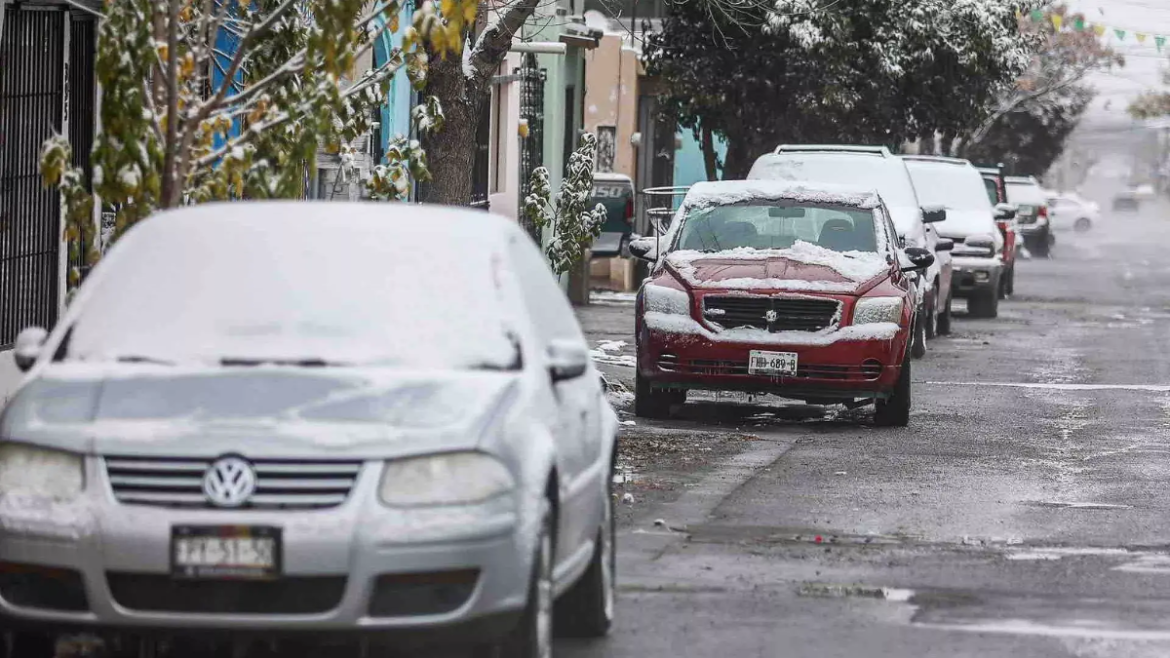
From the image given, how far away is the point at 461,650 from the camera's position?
721cm

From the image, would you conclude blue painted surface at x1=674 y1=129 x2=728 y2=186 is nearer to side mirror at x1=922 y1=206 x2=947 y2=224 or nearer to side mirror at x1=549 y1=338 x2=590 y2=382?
side mirror at x1=922 y1=206 x2=947 y2=224

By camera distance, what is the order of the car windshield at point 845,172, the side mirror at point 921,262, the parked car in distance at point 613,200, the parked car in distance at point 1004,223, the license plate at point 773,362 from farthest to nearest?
the parked car in distance at point 1004,223
the parked car in distance at point 613,200
the car windshield at point 845,172
the side mirror at point 921,262
the license plate at point 773,362

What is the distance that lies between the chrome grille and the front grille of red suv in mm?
9174

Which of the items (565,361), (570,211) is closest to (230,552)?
(565,361)

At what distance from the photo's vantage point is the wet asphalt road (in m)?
8.23

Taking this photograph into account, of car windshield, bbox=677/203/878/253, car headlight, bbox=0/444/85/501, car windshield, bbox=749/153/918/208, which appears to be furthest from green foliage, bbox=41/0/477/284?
car windshield, bbox=749/153/918/208

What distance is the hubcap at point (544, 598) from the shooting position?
6.70 meters

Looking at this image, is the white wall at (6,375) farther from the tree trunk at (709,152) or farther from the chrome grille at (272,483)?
the tree trunk at (709,152)

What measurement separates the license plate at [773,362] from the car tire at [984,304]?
15.0 metres

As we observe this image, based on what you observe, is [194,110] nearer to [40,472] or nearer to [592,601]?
[592,601]

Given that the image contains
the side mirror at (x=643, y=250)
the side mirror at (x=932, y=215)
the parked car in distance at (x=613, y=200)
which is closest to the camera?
the side mirror at (x=643, y=250)

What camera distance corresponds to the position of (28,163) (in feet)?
48.0

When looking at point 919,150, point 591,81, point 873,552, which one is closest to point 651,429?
point 873,552

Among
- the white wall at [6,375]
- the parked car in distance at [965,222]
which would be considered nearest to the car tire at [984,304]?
the parked car in distance at [965,222]
